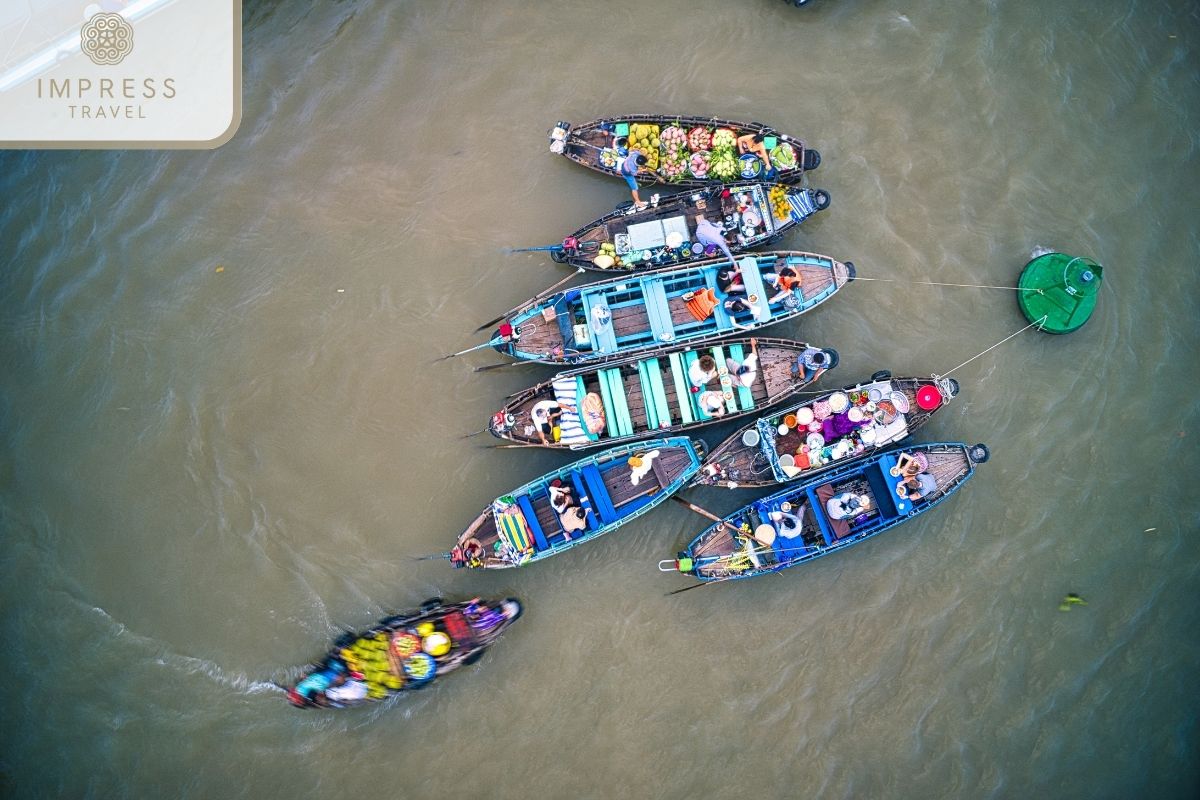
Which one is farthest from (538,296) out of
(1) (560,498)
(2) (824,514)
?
(2) (824,514)

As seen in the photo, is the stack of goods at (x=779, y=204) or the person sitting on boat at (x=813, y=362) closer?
the person sitting on boat at (x=813, y=362)

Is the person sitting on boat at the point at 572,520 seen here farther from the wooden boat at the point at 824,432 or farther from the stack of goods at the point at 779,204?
the stack of goods at the point at 779,204

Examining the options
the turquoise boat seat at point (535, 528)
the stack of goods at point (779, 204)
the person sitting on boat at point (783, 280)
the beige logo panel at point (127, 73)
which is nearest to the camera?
the turquoise boat seat at point (535, 528)

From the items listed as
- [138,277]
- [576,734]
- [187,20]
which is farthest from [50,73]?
[576,734]

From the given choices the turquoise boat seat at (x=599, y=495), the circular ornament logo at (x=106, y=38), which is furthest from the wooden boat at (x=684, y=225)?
the circular ornament logo at (x=106, y=38)

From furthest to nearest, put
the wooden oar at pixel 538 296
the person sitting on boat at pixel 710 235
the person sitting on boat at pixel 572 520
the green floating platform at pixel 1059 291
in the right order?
1. the green floating platform at pixel 1059 291
2. the wooden oar at pixel 538 296
3. the person sitting on boat at pixel 710 235
4. the person sitting on boat at pixel 572 520

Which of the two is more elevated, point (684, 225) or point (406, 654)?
point (684, 225)

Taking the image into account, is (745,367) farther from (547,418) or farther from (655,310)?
(547,418)
